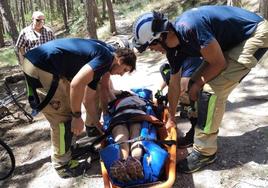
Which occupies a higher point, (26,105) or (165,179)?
(165,179)

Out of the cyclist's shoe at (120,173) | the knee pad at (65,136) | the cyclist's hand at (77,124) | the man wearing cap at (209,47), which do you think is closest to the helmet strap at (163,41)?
the man wearing cap at (209,47)

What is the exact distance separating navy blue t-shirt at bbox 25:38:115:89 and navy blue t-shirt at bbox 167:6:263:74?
0.81 metres

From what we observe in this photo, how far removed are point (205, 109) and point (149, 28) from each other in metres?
1.14

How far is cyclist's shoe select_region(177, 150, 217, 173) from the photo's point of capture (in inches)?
170

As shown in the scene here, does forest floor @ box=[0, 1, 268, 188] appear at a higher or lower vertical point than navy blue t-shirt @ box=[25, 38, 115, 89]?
lower

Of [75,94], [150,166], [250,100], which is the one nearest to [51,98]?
[75,94]

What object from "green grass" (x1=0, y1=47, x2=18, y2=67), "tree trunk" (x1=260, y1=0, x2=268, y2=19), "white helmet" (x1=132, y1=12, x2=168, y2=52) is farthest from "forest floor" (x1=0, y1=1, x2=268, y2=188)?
"green grass" (x1=0, y1=47, x2=18, y2=67)

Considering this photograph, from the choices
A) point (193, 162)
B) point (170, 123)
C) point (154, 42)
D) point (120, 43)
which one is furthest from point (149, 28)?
point (193, 162)

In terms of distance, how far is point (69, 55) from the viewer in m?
4.10

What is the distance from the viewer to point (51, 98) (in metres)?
4.32

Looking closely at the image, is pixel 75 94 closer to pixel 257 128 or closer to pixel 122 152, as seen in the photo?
pixel 122 152

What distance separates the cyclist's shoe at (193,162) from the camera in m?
4.33

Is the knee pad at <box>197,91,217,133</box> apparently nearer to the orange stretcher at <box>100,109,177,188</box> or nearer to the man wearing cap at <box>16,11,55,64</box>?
the orange stretcher at <box>100,109,177,188</box>

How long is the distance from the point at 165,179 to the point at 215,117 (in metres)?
0.97
